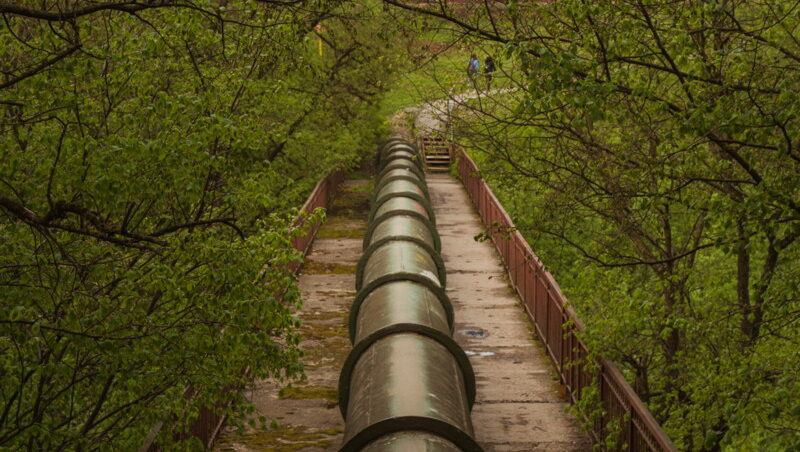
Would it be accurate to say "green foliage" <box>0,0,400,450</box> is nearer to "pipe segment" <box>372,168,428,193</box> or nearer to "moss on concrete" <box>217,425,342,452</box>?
"moss on concrete" <box>217,425,342,452</box>

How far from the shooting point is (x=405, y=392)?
7.91m

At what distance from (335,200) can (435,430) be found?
24.5 metres

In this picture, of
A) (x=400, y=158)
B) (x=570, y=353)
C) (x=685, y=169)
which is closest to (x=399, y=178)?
(x=400, y=158)

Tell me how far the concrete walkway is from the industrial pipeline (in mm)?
1421

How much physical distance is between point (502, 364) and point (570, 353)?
81.5 inches

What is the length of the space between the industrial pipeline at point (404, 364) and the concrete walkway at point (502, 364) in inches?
56.0

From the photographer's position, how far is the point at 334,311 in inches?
701

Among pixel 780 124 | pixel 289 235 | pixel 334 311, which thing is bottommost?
pixel 334 311

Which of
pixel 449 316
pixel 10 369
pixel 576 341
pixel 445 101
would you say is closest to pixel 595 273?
pixel 576 341

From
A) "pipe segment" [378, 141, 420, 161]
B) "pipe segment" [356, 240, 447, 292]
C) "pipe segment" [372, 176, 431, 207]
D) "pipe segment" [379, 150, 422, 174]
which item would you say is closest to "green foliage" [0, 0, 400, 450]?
"pipe segment" [356, 240, 447, 292]

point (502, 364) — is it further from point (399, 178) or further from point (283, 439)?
point (399, 178)

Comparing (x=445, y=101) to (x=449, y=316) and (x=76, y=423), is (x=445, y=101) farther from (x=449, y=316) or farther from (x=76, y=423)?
(x=76, y=423)

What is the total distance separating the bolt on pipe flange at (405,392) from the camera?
7.38 metres

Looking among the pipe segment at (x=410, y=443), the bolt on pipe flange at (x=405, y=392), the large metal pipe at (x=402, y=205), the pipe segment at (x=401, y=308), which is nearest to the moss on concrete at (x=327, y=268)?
the large metal pipe at (x=402, y=205)
